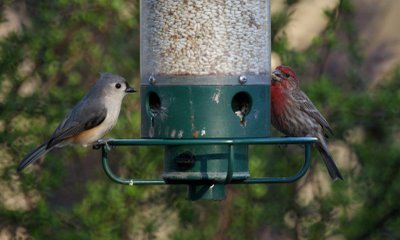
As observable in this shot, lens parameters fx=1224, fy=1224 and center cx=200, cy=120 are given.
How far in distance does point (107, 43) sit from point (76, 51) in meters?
0.37

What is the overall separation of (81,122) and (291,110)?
182cm

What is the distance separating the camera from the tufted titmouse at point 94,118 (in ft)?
32.3

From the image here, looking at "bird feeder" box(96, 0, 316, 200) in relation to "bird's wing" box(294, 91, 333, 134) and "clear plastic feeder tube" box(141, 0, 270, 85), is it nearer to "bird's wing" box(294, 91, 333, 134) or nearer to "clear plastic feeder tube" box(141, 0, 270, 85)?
"clear plastic feeder tube" box(141, 0, 270, 85)

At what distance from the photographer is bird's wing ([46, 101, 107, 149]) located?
9.84 meters

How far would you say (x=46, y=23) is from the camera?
464 inches

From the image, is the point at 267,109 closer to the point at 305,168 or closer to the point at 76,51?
the point at 305,168

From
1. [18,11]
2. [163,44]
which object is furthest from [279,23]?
[163,44]

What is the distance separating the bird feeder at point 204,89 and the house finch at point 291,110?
140 centimetres

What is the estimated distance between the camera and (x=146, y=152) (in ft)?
39.1

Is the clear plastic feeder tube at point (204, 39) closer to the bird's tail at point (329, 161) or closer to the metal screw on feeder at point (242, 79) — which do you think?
the metal screw on feeder at point (242, 79)

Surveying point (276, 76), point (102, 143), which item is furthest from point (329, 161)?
point (102, 143)

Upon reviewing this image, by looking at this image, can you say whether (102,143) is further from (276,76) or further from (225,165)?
(276,76)

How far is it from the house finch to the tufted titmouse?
53.8 inches

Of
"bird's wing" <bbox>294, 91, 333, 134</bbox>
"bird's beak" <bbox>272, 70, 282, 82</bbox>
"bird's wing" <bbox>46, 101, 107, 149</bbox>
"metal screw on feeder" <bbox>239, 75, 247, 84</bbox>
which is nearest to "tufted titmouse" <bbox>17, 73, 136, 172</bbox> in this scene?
"bird's wing" <bbox>46, 101, 107, 149</bbox>
